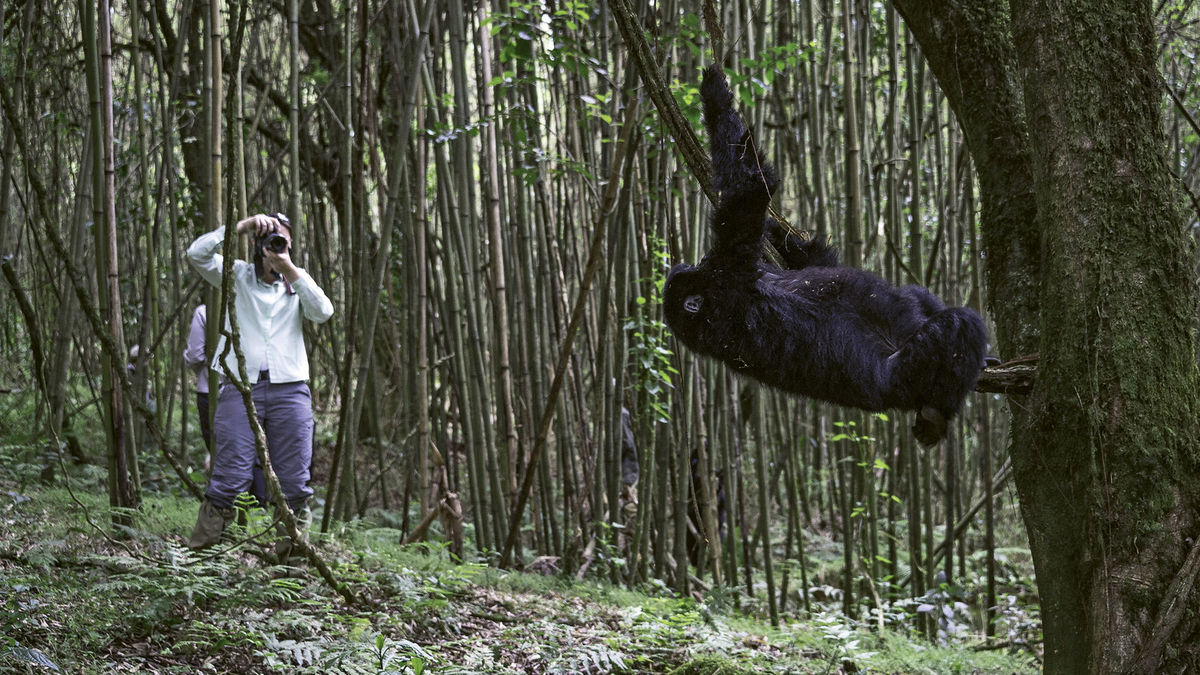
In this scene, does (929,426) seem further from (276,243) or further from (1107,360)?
(276,243)

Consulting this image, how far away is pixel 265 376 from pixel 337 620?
4.25 ft

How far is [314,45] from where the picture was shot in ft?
27.3

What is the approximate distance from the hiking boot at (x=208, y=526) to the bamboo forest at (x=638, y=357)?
0.12 m

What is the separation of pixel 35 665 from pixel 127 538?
5.72ft

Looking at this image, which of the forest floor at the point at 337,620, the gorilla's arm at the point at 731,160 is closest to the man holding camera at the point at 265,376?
the forest floor at the point at 337,620

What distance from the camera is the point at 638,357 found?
474 centimetres

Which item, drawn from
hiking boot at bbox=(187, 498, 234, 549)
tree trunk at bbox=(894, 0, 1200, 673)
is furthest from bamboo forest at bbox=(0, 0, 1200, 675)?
hiking boot at bbox=(187, 498, 234, 549)

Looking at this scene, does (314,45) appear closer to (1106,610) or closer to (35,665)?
(35,665)

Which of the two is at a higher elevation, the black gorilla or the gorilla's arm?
the gorilla's arm

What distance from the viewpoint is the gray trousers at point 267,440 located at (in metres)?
3.89

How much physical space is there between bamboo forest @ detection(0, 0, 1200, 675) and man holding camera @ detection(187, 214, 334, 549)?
2 centimetres

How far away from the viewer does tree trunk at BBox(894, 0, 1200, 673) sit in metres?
1.88

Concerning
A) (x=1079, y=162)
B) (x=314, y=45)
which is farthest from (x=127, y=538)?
(x=314, y=45)

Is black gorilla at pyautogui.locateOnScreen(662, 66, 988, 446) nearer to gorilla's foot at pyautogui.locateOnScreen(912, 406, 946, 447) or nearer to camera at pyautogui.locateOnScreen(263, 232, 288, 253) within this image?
gorilla's foot at pyautogui.locateOnScreen(912, 406, 946, 447)
